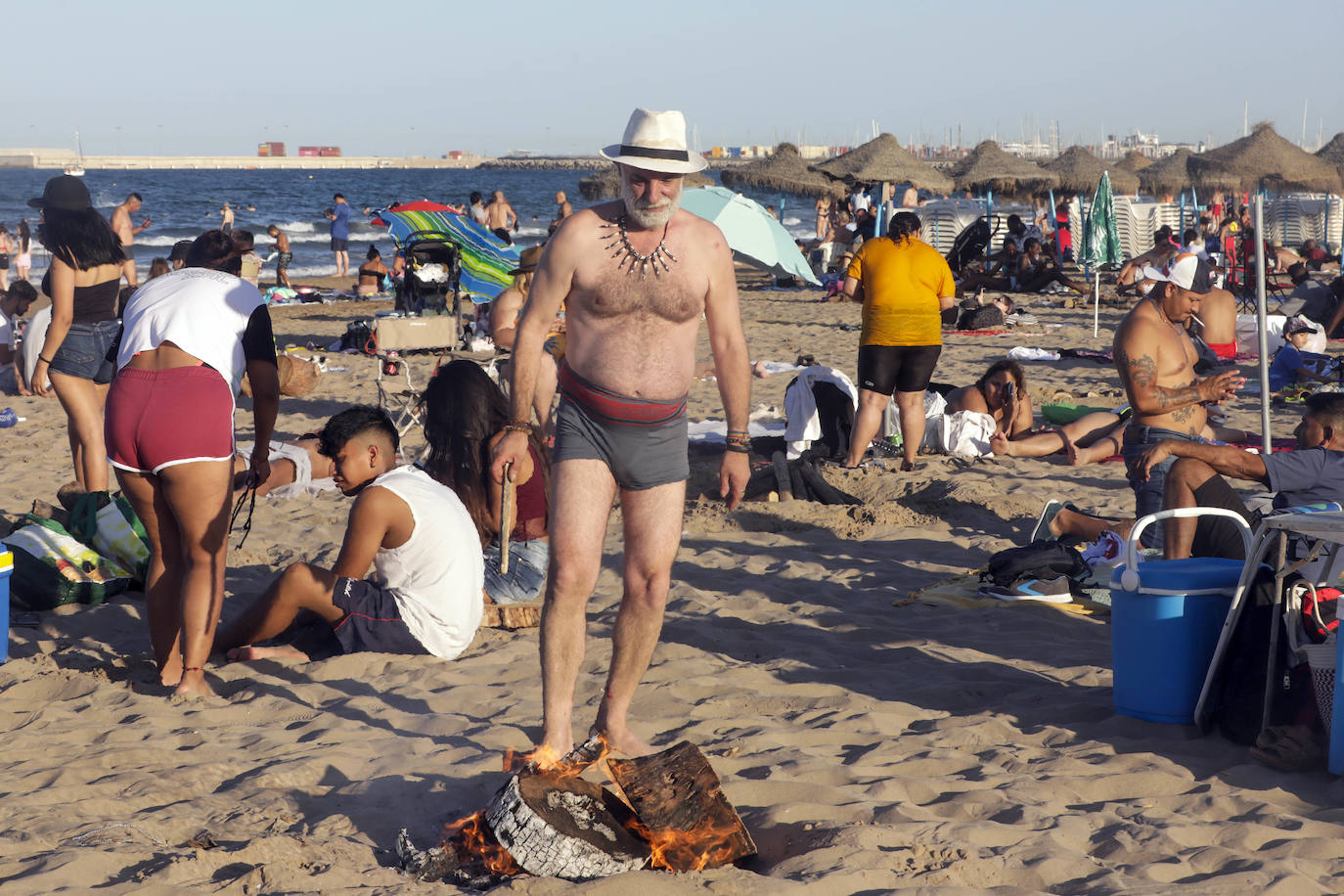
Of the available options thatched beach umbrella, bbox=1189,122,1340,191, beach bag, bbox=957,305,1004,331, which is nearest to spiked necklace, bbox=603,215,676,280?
beach bag, bbox=957,305,1004,331

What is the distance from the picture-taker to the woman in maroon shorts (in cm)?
382

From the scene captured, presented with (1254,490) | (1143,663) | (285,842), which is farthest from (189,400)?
(1254,490)

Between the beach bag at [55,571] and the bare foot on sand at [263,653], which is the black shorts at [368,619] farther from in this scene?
the beach bag at [55,571]

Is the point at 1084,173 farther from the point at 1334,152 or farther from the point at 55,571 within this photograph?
the point at 55,571

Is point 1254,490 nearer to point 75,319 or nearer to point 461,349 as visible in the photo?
point 75,319

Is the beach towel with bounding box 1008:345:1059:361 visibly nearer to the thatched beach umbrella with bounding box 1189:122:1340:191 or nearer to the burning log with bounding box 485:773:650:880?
the burning log with bounding box 485:773:650:880

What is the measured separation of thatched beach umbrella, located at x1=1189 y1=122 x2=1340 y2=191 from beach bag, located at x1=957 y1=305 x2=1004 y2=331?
1321 cm

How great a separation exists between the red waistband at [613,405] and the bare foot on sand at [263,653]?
182cm

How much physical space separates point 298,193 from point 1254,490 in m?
65.2

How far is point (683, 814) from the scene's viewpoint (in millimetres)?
2783

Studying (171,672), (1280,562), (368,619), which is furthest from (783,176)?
(1280,562)

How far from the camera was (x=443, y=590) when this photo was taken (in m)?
4.30

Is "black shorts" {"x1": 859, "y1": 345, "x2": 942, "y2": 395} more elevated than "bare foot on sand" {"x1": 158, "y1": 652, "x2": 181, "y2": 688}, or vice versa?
"black shorts" {"x1": 859, "y1": 345, "x2": 942, "y2": 395}

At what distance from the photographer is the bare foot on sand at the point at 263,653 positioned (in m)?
4.34
